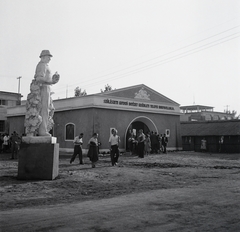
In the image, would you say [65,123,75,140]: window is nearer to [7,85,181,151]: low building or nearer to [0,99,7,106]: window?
[7,85,181,151]: low building

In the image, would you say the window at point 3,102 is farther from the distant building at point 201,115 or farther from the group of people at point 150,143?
the distant building at point 201,115

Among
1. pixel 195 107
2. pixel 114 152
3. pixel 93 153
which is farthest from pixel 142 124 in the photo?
pixel 195 107

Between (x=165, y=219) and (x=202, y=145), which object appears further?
(x=202, y=145)

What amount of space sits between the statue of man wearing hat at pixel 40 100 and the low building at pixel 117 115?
12.9 metres

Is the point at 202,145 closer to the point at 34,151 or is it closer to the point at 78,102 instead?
the point at 78,102

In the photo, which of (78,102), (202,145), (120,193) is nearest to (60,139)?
(78,102)

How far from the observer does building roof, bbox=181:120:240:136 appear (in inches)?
1221

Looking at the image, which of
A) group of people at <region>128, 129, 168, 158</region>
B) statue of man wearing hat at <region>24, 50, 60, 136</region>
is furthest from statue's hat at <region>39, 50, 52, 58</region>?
group of people at <region>128, 129, 168, 158</region>

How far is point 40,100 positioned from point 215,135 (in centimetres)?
2466

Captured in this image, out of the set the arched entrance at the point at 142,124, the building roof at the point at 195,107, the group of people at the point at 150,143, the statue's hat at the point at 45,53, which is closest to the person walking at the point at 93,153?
the statue's hat at the point at 45,53

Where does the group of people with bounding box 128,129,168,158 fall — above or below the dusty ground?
above

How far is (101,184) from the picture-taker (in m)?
9.38

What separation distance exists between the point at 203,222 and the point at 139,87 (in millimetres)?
21842

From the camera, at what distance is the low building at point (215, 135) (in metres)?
30.2
